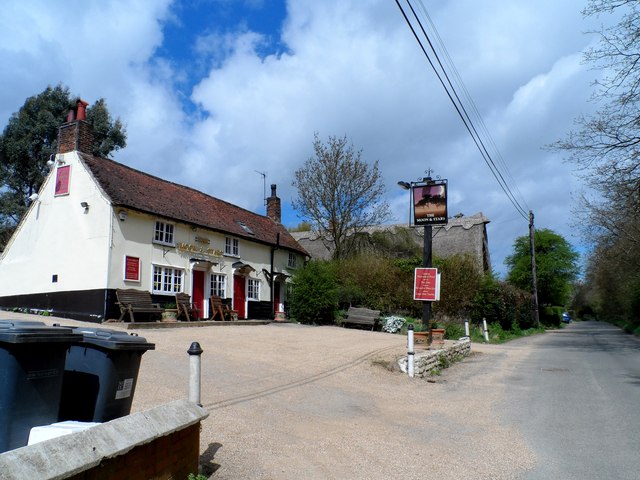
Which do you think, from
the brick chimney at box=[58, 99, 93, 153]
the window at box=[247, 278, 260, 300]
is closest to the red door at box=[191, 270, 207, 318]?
the window at box=[247, 278, 260, 300]

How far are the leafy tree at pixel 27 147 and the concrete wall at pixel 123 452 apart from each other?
32925 mm

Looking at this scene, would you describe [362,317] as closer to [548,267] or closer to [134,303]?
[134,303]

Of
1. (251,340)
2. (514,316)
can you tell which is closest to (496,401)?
(251,340)

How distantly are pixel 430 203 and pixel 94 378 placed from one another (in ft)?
46.2

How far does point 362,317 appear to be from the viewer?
24.0 metres

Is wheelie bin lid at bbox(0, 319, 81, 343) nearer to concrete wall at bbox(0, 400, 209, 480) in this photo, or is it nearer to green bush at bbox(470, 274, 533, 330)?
concrete wall at bbox(0, 400, 209, 480)

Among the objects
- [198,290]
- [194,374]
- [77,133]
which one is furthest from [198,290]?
[194,374]

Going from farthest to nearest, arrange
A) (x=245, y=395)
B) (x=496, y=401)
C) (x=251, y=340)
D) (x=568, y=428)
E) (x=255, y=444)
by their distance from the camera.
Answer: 1. (x=251, y=340)
2. (x=496, y=401)
3. (x=245, y=395)
4. (x=568, y=428)
5. (x=255, y=444)

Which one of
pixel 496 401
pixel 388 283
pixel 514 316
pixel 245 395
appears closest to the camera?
pixel 245 395

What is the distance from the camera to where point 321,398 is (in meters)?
8.58

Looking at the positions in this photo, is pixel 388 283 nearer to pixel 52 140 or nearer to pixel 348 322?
pixel 348 322

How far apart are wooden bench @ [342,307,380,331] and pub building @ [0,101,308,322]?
520 cm

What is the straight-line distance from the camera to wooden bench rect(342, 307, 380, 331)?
23.7 meters

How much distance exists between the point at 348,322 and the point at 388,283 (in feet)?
11.7
